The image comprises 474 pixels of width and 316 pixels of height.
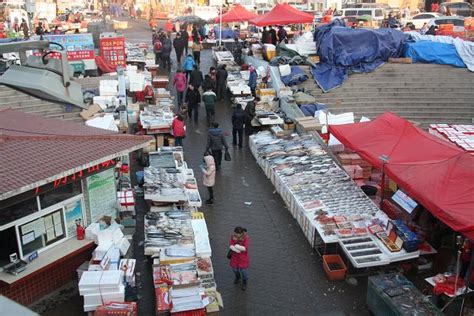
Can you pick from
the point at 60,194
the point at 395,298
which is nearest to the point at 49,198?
the point at 60,194

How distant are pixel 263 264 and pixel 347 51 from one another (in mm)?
A: 12401

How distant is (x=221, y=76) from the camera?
67.7ft

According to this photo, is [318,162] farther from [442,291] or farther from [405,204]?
[442,291]

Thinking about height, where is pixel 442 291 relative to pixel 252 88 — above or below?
below

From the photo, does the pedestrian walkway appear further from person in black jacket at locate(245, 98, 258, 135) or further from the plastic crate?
person in black jacket at locate(245, 98, 258, 135)

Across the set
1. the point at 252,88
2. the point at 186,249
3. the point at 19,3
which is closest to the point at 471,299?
the point at 186,249

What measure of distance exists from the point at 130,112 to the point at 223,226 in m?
6.57

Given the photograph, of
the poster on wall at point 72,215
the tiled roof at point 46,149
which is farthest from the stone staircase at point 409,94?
the poster on wall at point 72,215

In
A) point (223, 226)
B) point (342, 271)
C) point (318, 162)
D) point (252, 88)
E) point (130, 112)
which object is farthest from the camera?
point (252, 88)

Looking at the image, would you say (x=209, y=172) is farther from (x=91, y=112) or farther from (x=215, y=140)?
(x=91, y=112)

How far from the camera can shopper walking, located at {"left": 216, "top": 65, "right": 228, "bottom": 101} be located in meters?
20.5

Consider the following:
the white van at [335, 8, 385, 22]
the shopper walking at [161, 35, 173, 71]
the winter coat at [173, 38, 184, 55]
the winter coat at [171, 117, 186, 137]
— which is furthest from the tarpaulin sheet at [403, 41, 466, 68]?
the white van at [335, 8, 385, 22]

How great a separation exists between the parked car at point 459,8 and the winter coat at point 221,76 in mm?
25485

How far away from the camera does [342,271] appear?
31.3 feet
